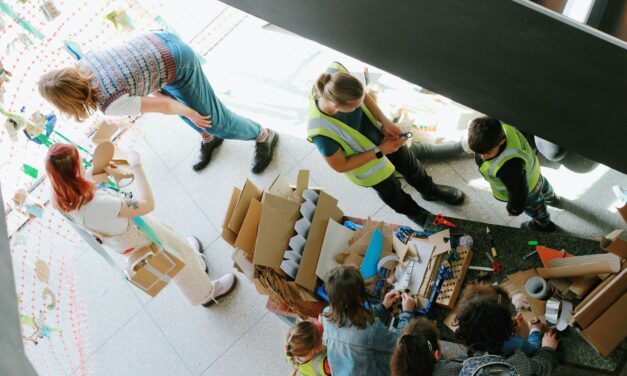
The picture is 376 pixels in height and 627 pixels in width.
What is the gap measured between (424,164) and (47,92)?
234 cm

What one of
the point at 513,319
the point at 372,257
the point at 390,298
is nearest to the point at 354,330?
the point at 390,298

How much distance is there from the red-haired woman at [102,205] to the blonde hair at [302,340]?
95cm

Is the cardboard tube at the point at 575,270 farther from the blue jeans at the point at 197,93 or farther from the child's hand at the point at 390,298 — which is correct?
the blue jeans at the point at 197,93

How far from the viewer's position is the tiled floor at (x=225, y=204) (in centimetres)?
364

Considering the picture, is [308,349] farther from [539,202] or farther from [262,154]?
[262,154]

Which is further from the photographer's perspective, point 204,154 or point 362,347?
point 204,154

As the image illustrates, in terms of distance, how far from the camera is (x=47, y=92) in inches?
110

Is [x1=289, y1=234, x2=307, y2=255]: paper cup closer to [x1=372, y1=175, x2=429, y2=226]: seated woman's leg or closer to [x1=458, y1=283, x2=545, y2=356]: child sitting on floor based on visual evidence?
[x1=372, y1=175, x2=429, y2=226]: seated woman's leg

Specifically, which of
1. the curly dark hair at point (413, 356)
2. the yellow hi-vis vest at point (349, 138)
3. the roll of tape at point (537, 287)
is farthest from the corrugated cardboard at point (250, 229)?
the roll of tape at point (537, 287)

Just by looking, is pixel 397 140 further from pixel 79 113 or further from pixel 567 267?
pixel 79 113

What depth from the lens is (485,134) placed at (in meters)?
2.54

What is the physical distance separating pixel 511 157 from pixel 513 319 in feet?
2.40

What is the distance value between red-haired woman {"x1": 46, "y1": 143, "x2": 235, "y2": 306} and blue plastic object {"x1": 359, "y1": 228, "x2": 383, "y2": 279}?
1.13 metres

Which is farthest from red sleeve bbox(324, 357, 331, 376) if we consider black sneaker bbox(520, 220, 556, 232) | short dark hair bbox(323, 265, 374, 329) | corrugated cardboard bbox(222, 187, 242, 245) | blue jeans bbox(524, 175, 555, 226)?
black sneaker bbox(520, 220, 556, 232)
